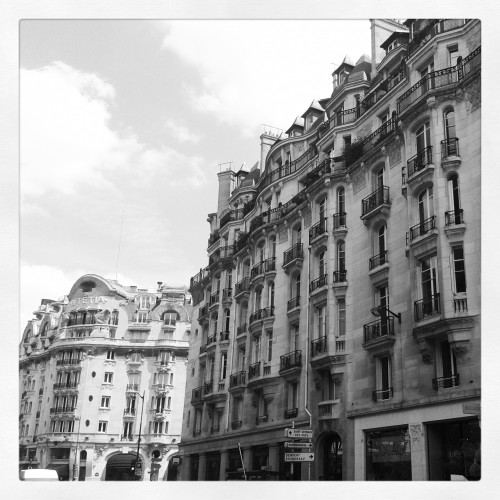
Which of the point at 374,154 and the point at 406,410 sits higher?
the point at 374,154

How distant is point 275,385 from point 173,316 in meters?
5.29

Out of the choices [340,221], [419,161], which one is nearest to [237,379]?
[340,221]

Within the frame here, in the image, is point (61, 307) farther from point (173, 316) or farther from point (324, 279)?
point (324, 279)

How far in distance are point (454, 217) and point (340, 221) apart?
4501 millimetres

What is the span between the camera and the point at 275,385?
20172mm

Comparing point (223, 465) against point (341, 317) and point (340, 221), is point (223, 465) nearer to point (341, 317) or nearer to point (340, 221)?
point (341, 317)

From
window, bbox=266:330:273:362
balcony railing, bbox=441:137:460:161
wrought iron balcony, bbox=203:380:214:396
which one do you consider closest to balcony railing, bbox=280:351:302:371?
window, bbox=266:330:273:362

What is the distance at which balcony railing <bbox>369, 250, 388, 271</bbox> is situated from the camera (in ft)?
58.9

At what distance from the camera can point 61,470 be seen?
53.0ft

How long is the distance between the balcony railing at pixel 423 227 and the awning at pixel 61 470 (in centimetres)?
1017

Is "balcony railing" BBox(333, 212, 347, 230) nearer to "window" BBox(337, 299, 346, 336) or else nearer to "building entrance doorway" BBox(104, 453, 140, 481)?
"window" BBox(337, 299, 346, 336)

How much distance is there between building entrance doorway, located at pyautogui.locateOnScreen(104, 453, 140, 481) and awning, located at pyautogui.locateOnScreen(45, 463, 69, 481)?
94cm
